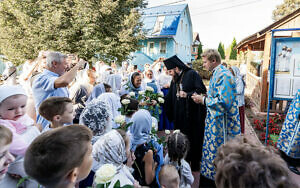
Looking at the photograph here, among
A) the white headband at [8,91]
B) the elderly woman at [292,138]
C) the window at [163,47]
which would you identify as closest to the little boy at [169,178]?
the white headband at [8,91]

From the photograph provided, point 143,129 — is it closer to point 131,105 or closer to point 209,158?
point 131,105

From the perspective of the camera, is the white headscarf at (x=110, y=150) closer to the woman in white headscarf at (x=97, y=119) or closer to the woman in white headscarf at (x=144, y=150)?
the woman in white headscarf at (x=97, y=119)

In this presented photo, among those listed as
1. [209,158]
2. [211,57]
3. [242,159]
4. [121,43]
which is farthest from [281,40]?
[121,43]

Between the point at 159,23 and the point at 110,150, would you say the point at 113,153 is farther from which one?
the point at 159,23

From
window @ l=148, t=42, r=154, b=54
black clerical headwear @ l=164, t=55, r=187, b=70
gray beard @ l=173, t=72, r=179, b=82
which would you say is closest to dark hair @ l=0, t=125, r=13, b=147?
black clerical headwear @ l=164, t=55, r=187, b=70

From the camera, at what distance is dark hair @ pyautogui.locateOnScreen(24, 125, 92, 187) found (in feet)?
3.38

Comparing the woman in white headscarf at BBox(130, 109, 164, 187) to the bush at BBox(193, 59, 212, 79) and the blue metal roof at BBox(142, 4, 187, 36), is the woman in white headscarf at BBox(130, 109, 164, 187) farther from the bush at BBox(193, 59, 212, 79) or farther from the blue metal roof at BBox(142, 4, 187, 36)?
the blue metal roof at BBox(142, 4, 187, 36)

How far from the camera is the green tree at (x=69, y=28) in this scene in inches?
502

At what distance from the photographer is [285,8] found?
1283 inches

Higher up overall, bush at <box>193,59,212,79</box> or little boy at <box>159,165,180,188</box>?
bush at <box>193,59,212,79</box>

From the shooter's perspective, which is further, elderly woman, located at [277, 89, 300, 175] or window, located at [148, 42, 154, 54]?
window, located at [148, 42, 154, 54]

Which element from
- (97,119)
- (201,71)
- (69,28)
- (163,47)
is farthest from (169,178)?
(163,47)

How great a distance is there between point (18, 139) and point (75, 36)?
13.5 metres

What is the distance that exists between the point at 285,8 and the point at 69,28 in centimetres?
3592
